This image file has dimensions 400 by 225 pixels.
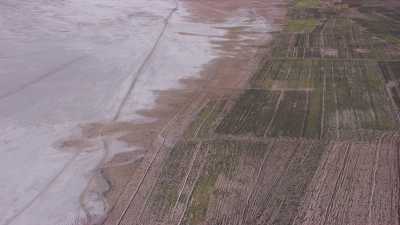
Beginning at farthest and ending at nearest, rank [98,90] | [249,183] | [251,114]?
[98,90] < [251,114] < [249,183]

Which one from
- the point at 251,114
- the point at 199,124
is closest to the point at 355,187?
the point at 251,114

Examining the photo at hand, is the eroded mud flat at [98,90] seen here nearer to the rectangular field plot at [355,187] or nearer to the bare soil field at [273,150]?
the bare soil field at [273,150]

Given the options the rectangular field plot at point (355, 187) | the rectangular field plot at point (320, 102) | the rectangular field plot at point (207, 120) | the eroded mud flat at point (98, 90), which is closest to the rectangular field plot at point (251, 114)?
the rectangular field plot at point (320, 102)

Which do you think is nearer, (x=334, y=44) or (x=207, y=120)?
(x=207, y=120)

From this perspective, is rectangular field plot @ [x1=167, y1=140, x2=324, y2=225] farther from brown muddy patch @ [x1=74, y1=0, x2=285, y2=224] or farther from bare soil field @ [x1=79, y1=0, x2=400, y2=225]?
brown muddy patch @ [x1=74, y1=0, x2=285, y2=224]

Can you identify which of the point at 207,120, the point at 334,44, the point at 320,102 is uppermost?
the point at 207,120

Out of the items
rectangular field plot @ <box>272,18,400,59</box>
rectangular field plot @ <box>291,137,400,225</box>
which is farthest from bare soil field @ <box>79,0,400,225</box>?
rectangular field plot @ <box>272,18,400,59</box>

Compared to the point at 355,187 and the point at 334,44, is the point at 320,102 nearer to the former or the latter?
the point at 355,187

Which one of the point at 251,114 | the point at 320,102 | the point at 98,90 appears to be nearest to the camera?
the point at 251,114
